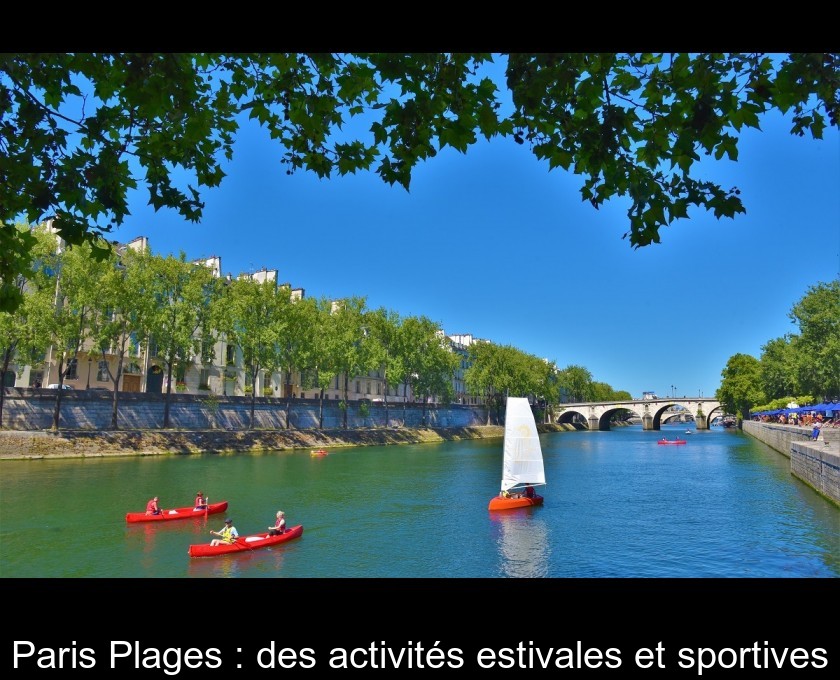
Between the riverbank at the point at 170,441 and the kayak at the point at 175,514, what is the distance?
3052 centimetres

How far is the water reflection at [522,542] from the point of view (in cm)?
2412

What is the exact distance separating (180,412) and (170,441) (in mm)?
9029

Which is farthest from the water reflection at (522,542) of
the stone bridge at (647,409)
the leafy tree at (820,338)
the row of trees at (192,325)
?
the stone bridge at (647,409)

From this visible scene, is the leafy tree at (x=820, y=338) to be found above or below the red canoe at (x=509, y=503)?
above

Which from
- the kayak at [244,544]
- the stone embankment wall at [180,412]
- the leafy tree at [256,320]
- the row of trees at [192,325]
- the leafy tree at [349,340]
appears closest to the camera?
the kayak at [244,544]

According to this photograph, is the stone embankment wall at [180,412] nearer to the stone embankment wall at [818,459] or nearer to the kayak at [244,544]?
the kayak at [244,544]

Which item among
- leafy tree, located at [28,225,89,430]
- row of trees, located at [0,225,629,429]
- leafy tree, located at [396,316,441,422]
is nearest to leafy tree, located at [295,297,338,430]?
row of trees, located at [0,225,629,429]

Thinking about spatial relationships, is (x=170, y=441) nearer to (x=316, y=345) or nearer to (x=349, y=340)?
(x=316, y=345)

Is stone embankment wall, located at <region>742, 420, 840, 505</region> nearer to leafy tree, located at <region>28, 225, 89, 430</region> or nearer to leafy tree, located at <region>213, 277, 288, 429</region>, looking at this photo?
leafy tree, located at <region>213, 277, 288, 429</region>

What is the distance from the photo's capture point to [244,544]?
1022 inches

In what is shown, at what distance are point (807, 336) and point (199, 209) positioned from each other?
10001 cm
